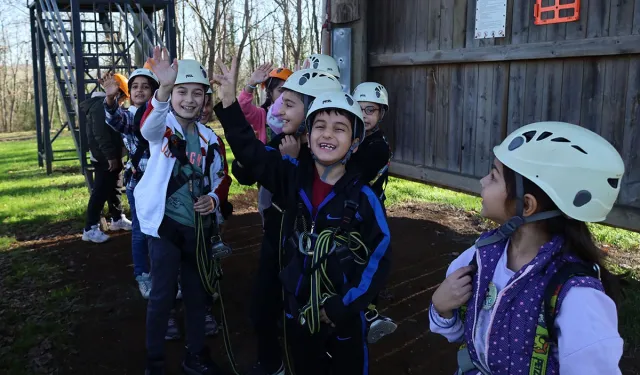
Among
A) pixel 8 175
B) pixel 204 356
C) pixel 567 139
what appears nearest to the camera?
pixel 567 139

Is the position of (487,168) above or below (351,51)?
below

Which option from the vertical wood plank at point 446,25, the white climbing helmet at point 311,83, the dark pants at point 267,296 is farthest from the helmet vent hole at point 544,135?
the vertical wood plank at point 446,25

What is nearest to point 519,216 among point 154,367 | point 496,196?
point 496,196

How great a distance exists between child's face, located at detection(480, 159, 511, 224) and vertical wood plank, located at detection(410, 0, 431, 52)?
4474mm

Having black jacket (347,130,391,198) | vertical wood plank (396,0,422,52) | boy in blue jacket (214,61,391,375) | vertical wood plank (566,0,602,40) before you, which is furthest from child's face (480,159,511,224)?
vertical wood plank (396,0,422,52)

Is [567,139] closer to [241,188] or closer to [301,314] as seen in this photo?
[301,314]

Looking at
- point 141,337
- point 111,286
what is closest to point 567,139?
point 141,337

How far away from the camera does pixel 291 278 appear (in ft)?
8.82

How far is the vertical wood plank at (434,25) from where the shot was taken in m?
5.84

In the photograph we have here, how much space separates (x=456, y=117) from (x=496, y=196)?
4164 millimetres

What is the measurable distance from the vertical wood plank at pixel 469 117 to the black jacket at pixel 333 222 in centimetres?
327

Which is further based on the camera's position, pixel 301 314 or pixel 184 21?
pixel 184 21

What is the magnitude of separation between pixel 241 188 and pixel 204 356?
643 centimetres

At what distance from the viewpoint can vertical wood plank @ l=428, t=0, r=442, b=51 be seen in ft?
19.2
